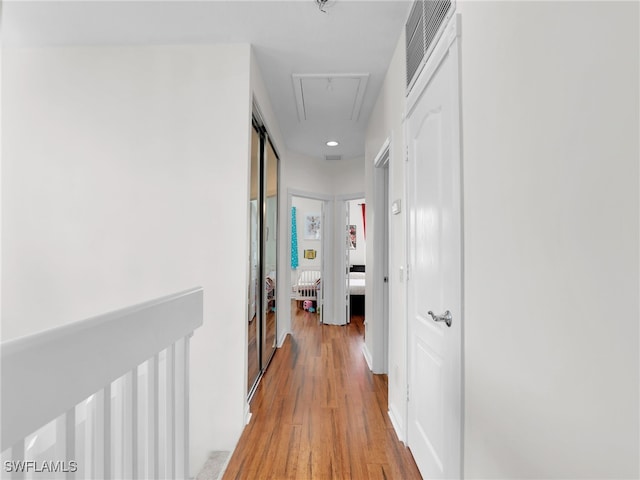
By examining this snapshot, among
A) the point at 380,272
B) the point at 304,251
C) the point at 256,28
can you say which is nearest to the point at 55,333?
the point at 256,28

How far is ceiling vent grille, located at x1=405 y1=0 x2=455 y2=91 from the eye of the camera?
1.56 metres

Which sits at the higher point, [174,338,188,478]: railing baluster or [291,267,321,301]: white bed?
[174,338,188,478]: railing baluster

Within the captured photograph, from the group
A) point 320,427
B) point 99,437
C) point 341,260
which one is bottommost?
point 320,427

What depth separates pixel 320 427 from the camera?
2.36 metres

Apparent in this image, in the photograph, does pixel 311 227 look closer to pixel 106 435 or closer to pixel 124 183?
pixel 124 183

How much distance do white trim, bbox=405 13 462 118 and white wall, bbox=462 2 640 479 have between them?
10cm

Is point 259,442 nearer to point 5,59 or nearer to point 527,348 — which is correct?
point 527,348

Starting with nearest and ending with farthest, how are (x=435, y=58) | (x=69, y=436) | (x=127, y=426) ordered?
(x=69, y=436) → (x=127, y=426) → (x=435, y=58)

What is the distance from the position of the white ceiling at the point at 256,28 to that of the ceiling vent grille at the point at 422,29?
0.17m

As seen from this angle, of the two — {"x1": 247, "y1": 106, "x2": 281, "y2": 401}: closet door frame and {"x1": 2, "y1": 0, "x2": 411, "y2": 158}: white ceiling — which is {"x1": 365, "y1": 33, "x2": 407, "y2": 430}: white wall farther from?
{"x1": 247, "y1": 106, "x2": 281, "y2": 401}: closet door frame

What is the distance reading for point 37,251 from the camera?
2.47 m

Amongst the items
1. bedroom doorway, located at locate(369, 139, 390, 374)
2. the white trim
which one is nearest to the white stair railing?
the white trim

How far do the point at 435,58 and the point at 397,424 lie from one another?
2.18 meters

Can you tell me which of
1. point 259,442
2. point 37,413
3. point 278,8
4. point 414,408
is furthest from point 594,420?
point 278,8
